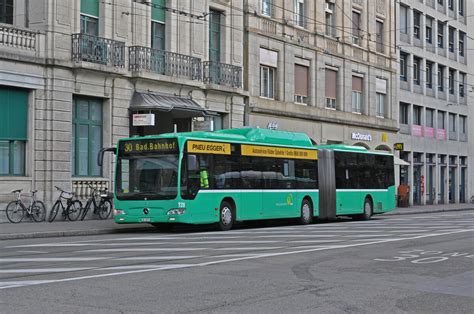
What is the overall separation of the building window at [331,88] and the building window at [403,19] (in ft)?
33.3

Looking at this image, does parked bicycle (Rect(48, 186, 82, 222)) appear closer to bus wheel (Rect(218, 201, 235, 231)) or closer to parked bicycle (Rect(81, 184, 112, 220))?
parked bicycle (Rect(81, 184, 112, 220))

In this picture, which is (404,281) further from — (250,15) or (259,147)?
(250,15)

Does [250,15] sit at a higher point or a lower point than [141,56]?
higher

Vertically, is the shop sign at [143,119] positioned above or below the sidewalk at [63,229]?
above

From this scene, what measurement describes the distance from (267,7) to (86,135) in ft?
48.1

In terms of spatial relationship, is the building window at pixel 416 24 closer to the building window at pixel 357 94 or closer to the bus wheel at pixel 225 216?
the building window at pixel 357 94

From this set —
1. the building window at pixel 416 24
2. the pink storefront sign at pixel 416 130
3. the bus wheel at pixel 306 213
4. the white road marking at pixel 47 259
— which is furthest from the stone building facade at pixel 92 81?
the building window at pixel 416 24

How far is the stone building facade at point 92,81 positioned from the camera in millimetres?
25406

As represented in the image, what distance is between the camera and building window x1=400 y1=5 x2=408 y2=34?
2055 inches

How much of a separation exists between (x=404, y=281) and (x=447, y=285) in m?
0.64

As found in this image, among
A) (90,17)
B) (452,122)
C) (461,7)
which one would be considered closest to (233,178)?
(90,17)

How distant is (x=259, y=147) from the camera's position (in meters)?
25.5

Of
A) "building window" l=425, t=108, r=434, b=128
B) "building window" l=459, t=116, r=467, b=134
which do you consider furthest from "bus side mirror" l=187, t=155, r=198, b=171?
"building window" l=459, t=116, r=467, b=134

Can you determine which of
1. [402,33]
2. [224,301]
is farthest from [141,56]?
[402,33]
